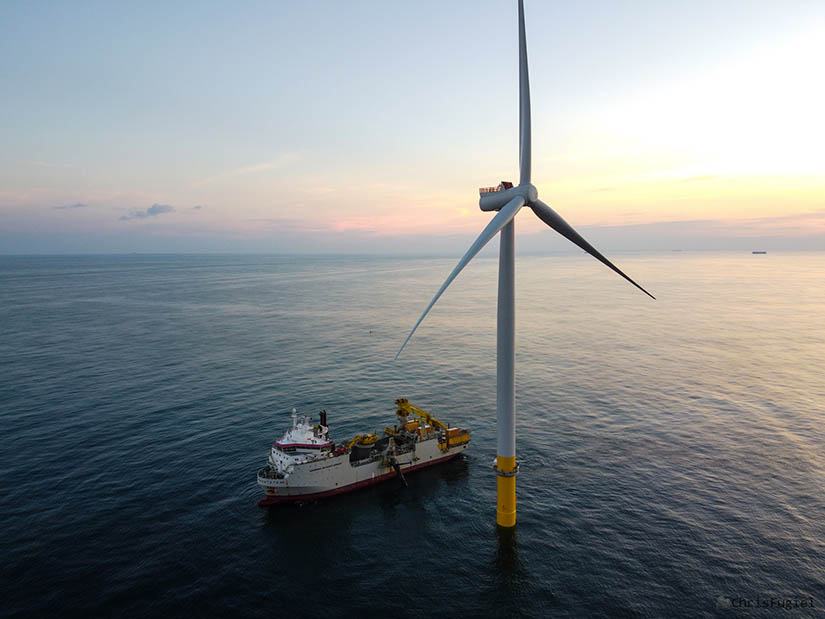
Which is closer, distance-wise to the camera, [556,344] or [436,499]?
[436,499]

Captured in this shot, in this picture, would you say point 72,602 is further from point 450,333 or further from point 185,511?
point 450,333

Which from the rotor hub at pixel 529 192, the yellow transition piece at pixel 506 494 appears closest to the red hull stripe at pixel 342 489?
the yellow transition piece at pixel 506 494

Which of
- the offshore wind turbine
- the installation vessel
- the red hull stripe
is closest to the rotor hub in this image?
the offshore wind turbine

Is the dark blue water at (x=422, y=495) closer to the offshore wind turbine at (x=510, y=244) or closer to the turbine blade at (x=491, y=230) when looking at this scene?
the offshore wind turbine at (x=510, y=244)

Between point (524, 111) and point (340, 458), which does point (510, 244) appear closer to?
point (524, 111)

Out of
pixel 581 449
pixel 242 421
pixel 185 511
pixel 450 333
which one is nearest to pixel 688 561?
pixel 581 449

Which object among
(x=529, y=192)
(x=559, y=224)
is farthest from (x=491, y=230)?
(x=559, y=224)

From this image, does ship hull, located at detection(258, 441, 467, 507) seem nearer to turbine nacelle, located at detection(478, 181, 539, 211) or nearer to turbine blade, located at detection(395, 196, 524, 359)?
turbine blade, located at detection(395, 196, 524, 359)
